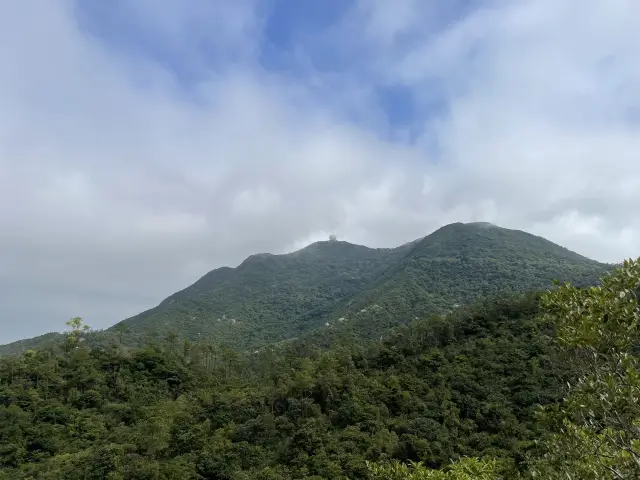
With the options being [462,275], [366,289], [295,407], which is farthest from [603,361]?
[366,289]

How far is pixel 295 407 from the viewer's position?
3641cm

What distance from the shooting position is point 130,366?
48.5 meters

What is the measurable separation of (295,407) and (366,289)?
86347mm

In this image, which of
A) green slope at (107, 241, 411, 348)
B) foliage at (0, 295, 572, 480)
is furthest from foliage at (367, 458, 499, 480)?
green slope at (107, 241, 411, 348)

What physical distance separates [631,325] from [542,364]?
37221mm

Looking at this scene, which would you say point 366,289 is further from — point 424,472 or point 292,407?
point 424,472

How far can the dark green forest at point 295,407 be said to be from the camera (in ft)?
94.6

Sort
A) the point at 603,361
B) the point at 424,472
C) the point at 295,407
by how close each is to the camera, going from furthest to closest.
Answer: the point at 295,407 < the point at 424,472 < the point at 603,361

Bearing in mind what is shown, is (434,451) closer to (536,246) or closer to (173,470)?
(173,470)

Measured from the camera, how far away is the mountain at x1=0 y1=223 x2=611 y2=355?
84.6 metres

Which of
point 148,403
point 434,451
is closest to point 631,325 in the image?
point 434,451

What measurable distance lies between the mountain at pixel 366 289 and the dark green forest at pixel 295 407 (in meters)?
17.5

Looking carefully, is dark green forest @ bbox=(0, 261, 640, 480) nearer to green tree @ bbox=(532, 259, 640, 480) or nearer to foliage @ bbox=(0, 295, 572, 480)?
foliage @ bbox=(0, 295, 572, 480)

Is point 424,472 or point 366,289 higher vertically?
point 366,289
